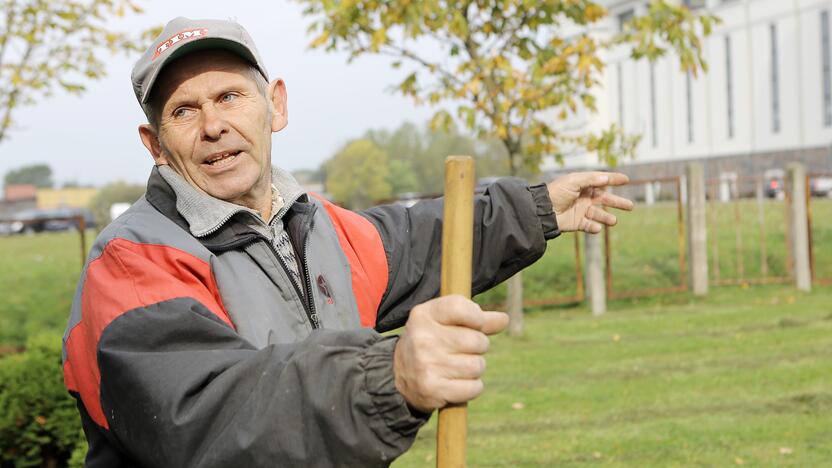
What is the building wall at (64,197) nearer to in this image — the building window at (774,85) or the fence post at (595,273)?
the building window at (774,85)

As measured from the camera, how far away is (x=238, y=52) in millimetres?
2266

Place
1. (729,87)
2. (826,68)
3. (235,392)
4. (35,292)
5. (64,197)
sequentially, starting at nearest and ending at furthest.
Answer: (235,392)
(35,292)
(826,68)
(729,87)
(64,197)

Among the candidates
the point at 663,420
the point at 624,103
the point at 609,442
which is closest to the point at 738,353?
the point at 663,420

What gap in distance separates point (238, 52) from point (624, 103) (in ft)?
200

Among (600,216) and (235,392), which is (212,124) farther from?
(600,216)

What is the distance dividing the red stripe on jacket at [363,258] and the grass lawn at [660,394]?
350 cm

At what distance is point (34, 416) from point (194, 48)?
4.07 meters

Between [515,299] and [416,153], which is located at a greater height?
[416,153]

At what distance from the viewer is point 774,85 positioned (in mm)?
51500

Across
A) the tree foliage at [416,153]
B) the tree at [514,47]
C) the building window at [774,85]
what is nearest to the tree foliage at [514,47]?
the tree at [514,47]

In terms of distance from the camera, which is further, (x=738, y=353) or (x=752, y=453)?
(x=738, y=353)

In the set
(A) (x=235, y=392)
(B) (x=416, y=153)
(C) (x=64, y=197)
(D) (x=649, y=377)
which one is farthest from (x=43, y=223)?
(C) (x=64, y=197)

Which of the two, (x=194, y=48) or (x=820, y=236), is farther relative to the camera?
(x=820, y=236)

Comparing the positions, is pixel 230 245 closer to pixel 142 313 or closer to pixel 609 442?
pixel 142 313
